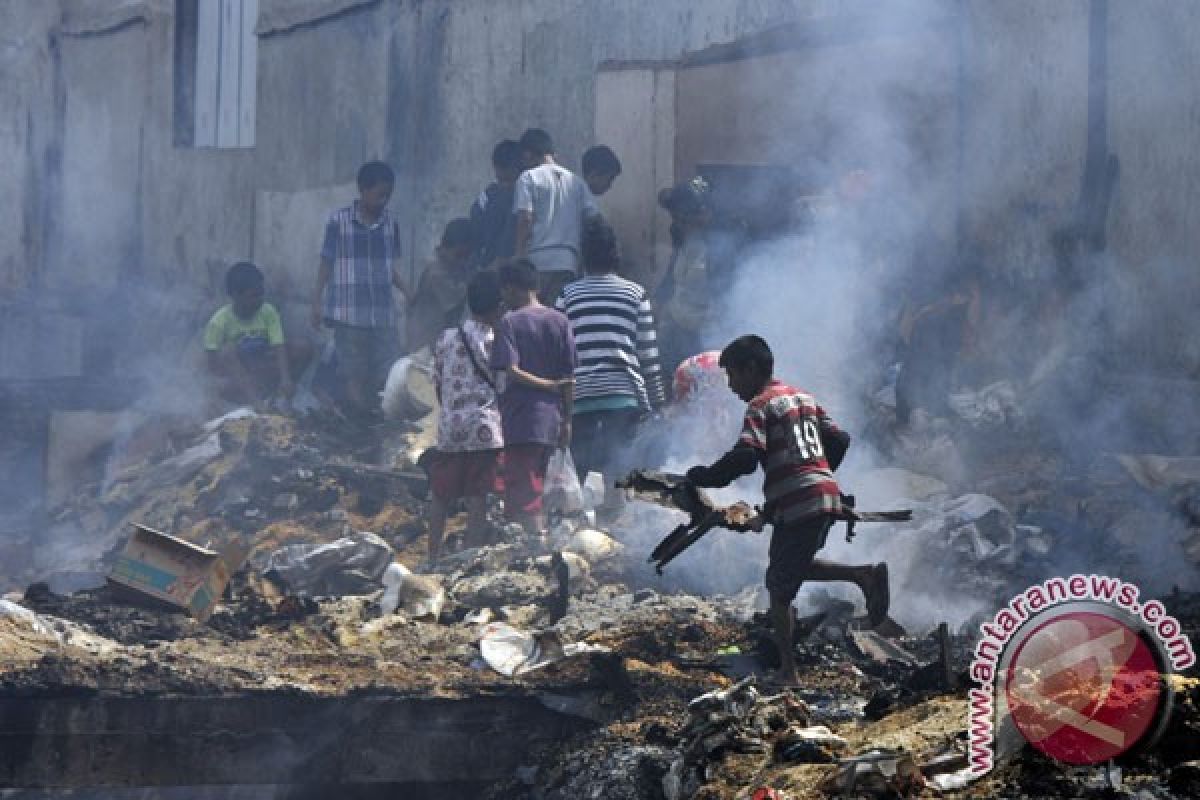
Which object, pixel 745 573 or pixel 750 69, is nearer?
pixel 745 573

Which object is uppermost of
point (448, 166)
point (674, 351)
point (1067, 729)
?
point (448, 166)

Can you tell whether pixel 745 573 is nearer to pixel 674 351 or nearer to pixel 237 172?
pixel 674 351

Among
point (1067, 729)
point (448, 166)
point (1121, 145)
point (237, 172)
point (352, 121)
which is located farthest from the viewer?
point (237, 172)

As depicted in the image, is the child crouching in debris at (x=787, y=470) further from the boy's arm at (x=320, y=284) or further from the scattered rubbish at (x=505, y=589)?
the boy's arm at (x=320, y=284)

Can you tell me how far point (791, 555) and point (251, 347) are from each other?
737cm

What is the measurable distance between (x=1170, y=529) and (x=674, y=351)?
3627 millimetres

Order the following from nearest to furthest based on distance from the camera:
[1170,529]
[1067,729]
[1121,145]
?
1. [1067,729]
2. [1170,529]
3. [1121,145]

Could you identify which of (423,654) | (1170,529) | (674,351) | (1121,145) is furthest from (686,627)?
(1121,145)

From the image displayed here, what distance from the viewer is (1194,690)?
5.13m

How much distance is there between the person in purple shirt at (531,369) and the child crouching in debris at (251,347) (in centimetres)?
390

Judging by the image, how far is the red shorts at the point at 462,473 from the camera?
1030 centimetres

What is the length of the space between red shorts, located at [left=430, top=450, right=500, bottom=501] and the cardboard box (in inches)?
72.4

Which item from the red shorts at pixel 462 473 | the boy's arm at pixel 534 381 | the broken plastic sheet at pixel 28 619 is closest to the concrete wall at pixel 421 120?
the boy's arm at pixel 534 381

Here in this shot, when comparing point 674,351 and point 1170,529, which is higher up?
point 674,351
